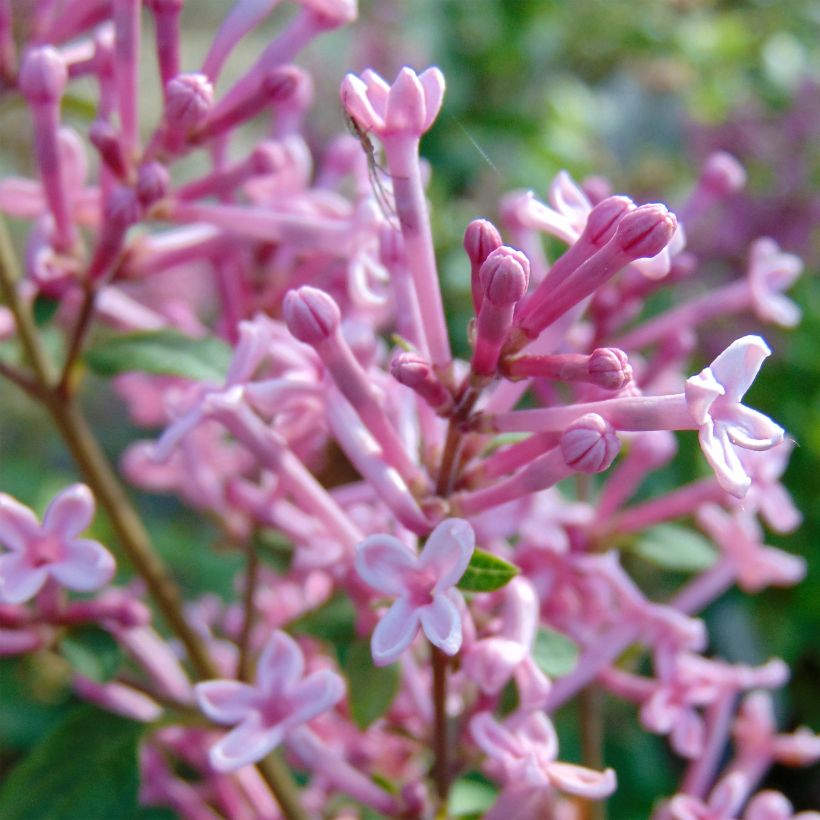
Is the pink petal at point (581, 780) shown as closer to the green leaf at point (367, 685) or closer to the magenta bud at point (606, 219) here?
the green leaf at point (367, 685)

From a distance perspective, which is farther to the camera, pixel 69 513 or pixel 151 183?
pixel 151 183

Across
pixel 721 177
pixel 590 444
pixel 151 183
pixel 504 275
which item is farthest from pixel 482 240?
pixel 721 177

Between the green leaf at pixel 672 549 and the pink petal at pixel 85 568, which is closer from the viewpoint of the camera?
the pink petal at pixel 85 568

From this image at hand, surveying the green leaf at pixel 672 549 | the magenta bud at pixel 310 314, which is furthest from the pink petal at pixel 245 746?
the green leaf at pixel 672 549

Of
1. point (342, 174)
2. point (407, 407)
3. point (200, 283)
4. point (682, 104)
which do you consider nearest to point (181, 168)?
point (200, 283)

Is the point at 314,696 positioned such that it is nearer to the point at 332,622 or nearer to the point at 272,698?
the point at 272,698

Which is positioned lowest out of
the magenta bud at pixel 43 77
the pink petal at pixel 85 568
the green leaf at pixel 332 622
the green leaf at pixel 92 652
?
the green leaf at pixel 92 652
